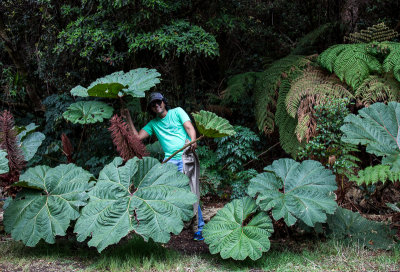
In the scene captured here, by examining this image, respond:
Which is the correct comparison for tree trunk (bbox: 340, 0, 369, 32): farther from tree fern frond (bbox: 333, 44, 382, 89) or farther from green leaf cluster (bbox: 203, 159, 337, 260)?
green leaf cluster (bbox: 203, 159, 337, 260)

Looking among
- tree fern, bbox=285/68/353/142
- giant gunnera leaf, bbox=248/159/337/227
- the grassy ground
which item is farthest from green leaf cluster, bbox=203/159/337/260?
tree fern, bbox=285/68/353/142

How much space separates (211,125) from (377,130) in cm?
152

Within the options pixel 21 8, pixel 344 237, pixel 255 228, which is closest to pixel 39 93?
pixel 21 8

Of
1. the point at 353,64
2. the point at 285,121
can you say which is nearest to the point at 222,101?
the point at 285,121

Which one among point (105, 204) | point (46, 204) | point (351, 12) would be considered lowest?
point (46, 204)

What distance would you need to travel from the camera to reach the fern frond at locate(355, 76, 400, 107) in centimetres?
421

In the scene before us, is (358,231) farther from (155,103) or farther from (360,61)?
(155,103)

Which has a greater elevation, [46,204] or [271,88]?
[271,88]

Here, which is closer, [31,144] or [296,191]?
[296,191]

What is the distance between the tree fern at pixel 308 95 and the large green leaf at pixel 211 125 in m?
1.35

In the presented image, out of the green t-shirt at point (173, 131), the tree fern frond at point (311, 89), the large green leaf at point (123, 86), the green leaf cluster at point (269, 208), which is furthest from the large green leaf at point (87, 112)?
the tree fern frond at point (311, 89)

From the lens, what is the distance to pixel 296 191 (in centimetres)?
323

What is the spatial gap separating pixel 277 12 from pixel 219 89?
2321mm

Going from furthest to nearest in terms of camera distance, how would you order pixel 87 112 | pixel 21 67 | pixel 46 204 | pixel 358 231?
pixel 21 67 < pixel 87 112 < pixel 358 231 < pixel 46 204
